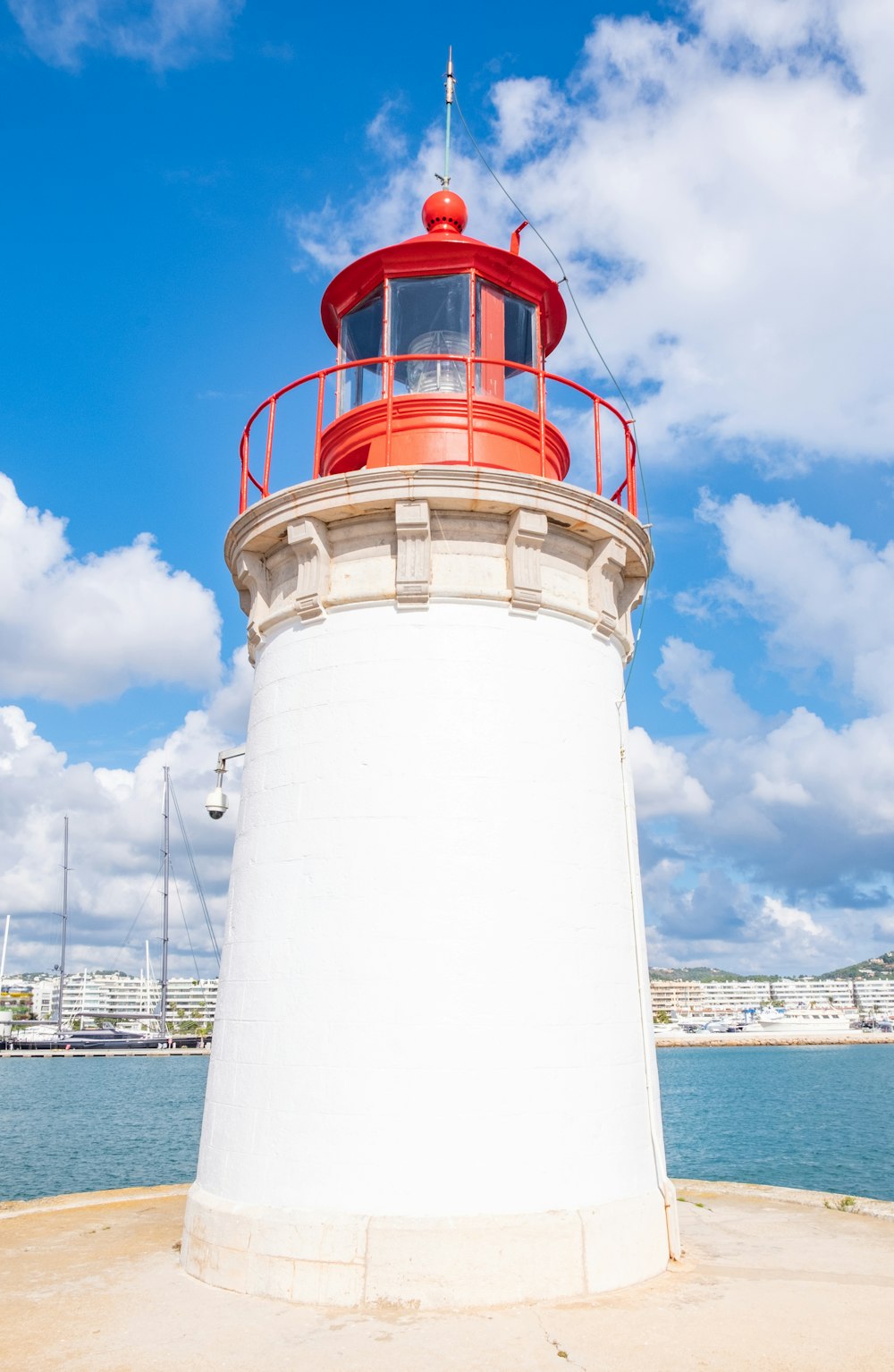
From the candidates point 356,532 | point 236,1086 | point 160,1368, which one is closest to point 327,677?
point 356,532

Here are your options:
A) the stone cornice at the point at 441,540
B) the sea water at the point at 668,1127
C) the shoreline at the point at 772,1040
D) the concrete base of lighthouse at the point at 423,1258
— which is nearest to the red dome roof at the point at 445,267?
the stone cornice at the point at 441,540

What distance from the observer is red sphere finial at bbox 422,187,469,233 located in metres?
9.85

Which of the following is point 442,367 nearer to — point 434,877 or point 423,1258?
point 434,877

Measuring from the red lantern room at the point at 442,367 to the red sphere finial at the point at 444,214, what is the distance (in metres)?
0.01

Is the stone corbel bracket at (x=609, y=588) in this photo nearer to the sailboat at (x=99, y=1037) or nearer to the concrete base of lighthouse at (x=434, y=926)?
the concrete base of lighthouse at (x=434, y=926)

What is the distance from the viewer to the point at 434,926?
7.47 meters

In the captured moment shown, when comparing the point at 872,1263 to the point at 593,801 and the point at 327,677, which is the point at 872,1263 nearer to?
the point at 593,801

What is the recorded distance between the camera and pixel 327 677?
8266 mm

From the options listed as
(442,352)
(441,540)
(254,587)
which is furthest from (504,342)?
(254,587)

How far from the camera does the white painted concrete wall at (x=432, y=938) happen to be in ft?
23.5

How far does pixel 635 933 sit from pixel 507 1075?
201 cm

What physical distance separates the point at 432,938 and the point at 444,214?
6.98m

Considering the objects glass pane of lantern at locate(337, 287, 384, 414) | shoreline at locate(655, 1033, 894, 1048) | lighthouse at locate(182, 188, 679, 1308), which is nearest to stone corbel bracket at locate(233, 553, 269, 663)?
lighthouse at locate(182, 188, 679, 1308)

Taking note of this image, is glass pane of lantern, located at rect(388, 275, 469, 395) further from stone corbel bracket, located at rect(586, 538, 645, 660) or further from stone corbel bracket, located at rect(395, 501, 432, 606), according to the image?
stone corbel bracket, located at rect(586, 538, 645, 660)
